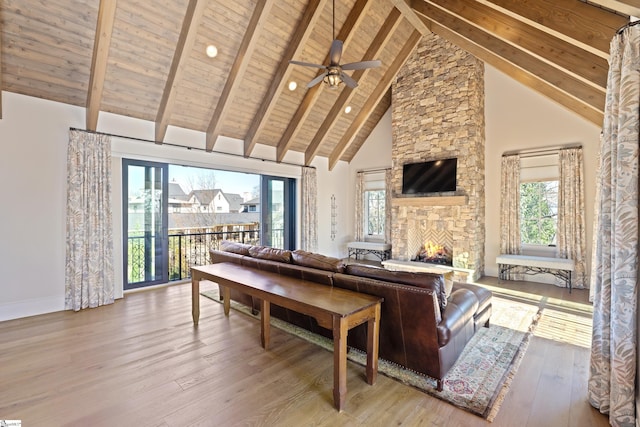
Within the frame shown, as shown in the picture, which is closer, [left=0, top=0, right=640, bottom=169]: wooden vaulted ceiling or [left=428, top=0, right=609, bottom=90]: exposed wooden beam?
[left=428, top=0, right=609, bottom=90]: exposed wooden beam

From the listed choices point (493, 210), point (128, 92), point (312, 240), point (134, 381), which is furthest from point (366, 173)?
point (134, 381)

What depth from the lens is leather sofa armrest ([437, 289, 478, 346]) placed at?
7.57 ft

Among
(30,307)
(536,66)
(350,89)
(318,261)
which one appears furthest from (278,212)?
(536,66)

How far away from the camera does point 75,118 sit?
437 centimetres

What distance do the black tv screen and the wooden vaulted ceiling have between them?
6.57 ft

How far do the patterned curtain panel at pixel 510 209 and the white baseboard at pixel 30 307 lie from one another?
25.9ft

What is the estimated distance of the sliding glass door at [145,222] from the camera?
5.08 metres

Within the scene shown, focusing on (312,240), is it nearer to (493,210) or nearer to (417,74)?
(493,210)

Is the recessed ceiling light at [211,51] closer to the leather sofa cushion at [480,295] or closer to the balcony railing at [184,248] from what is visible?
the balcony railing at [184,248]

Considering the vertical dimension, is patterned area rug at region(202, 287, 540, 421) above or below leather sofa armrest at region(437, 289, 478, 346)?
below

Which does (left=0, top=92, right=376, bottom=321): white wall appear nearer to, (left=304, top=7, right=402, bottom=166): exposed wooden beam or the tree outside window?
(left=304, top=7, right=402, bottom=166): exposed wooden beam

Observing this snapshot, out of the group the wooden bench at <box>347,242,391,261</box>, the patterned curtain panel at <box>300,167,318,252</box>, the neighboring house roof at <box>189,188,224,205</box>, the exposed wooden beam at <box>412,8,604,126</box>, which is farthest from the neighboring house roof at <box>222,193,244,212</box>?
the exposed wooden beam at <box>412,8,604,126</box>

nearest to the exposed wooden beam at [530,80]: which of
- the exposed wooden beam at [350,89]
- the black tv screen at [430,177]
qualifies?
the exposed wooden beam at [350,89]

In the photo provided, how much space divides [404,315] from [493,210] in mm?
5141
